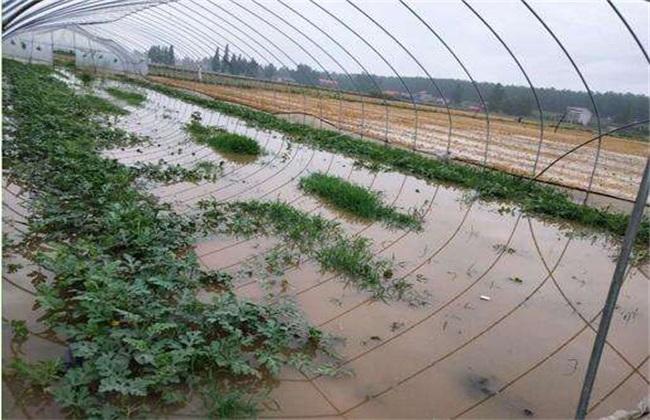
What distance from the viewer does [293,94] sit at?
45781 millimetres

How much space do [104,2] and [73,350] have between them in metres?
18.0

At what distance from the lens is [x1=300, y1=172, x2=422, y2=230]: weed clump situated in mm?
7711

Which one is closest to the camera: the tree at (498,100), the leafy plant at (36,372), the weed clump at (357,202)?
the leafy plant at (36,372)

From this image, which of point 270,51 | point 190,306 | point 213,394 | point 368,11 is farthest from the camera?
point 270,51

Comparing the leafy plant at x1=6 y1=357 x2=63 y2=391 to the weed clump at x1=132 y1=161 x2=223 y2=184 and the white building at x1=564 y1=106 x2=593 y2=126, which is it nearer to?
the weed clump at x1=132 y1=161 x2=223 y2=184

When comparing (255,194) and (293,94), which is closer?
(255,194)

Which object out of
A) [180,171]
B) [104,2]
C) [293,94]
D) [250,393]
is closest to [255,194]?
[180,171]

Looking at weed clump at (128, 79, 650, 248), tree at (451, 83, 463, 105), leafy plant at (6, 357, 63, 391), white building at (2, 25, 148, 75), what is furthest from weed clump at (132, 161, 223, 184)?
white building at (2, 25, 148, 75)

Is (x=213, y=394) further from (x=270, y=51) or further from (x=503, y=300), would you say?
(x=270, y=51)

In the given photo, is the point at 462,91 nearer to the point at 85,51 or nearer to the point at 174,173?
the point at 174,173

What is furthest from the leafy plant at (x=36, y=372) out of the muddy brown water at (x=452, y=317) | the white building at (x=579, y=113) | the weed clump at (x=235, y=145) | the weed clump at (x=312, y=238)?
the white building at (x=579, y=113)

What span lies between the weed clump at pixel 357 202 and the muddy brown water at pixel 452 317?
0.29 metres

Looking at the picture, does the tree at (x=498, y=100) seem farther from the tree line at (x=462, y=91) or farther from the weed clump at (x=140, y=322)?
the weed clump at (x=140, y=322)

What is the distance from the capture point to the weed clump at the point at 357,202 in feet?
25.3
